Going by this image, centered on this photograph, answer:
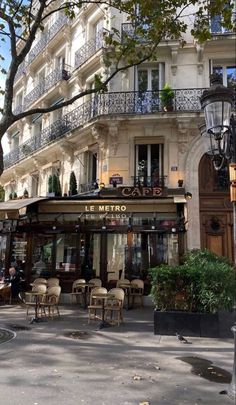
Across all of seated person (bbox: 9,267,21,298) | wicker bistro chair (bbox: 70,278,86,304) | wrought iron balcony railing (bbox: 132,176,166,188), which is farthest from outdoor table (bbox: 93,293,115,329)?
wrought iron balcony railing (bbox: 132,176,166,188)

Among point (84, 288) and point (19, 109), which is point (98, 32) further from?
point (84, 288)

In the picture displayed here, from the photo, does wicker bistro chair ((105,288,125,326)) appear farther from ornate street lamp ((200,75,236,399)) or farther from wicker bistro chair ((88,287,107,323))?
ornate street lamp ((200,75,236,399))

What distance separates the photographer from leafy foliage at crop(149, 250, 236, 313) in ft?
25.5

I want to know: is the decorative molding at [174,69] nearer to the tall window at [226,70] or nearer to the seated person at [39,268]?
the tall window at [226,70]

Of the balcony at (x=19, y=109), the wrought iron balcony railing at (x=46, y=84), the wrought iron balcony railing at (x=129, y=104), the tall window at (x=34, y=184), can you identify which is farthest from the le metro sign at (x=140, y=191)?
the balcony at (x=19, y=109)

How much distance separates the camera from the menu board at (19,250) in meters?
14.4

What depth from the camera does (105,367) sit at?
19.3 ft

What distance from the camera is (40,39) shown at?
69.2ft

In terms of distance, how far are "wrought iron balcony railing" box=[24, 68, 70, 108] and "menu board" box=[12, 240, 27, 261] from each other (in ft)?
24.5

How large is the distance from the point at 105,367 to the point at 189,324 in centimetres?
272

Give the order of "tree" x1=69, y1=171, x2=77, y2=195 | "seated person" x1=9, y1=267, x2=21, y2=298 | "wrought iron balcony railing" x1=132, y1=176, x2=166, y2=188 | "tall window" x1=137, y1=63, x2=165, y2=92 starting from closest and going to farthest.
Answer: "seated person" x1=9, y1=267, x2=21, y2=298 → "wrought iron balcony railing" x1=132, y1=176, x2=166, y2=188 → "tall window" x1=137, y1=63, x2=165, y2=92 → "tree" x1=69, y1=171, x2=77, y2=195

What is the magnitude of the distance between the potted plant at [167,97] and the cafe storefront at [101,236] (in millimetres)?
3128

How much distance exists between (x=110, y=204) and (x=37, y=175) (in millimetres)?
7766

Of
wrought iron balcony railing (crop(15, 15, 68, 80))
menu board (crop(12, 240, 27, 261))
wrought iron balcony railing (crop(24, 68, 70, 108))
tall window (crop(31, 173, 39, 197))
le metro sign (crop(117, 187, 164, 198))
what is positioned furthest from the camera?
tall window (crop(31, 173, 39, 197))
